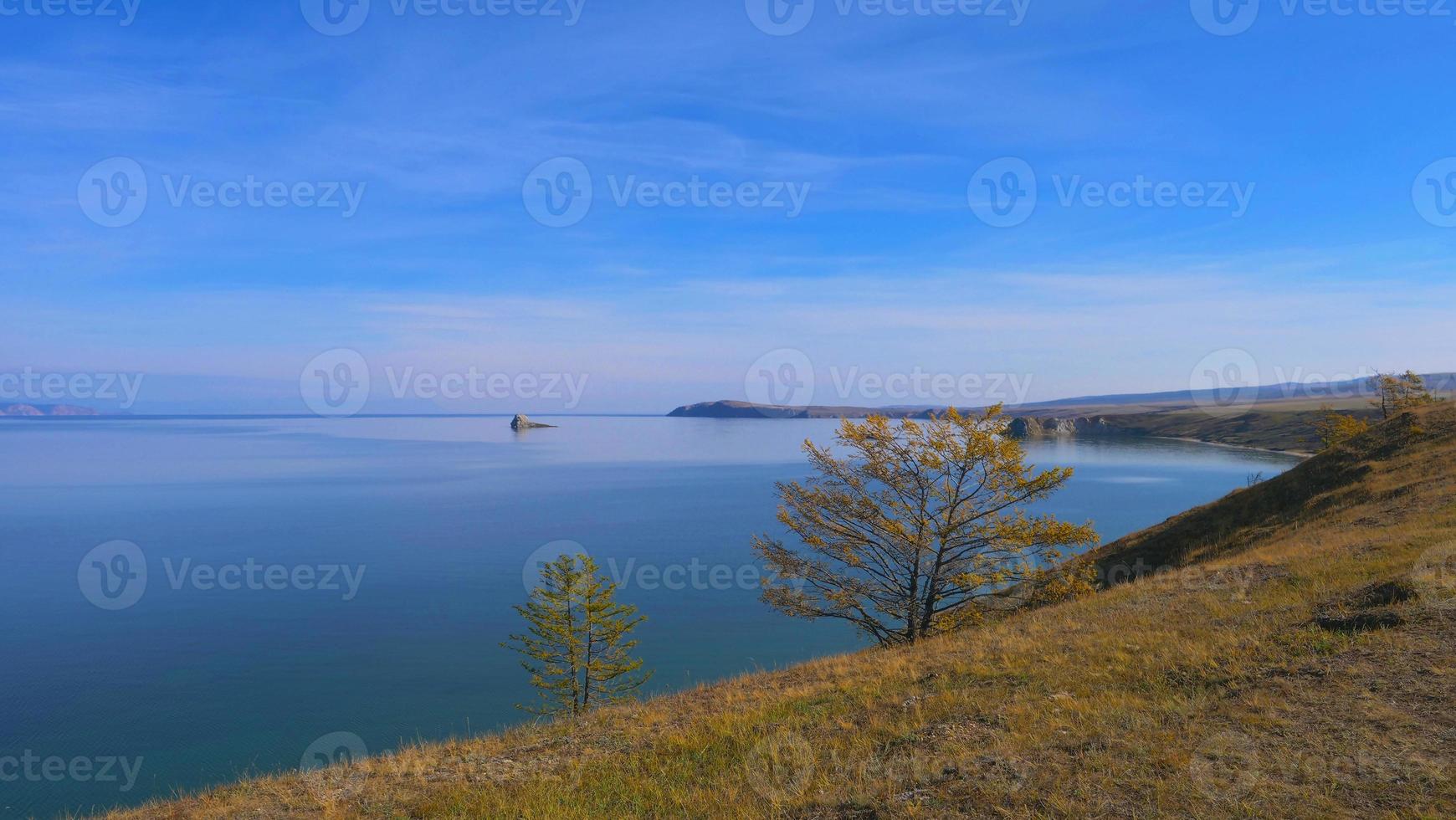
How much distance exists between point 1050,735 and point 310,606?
4314 centimetres

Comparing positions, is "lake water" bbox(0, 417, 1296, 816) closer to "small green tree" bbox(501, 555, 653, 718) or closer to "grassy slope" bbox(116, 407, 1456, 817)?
"small green tree" bbox(501, 555, 653, 718)

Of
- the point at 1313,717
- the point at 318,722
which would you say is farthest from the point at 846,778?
the point at 318,722

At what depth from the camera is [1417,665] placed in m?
9.04

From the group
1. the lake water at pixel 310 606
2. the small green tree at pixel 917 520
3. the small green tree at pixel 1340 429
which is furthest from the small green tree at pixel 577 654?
the small green tree at pixel 1340 429

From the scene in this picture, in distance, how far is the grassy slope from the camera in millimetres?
6906

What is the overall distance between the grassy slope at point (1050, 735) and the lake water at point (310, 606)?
1663 centimetres

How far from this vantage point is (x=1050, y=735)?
862 cm

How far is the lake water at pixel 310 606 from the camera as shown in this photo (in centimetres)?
2620

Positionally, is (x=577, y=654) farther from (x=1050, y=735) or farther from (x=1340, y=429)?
(x=1340, y=429)

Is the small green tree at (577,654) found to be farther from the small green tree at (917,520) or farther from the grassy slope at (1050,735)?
the grassy slope at (1050,735)

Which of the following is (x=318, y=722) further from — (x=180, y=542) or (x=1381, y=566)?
(x=180, y=542)

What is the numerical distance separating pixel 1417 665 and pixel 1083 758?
16.8ft

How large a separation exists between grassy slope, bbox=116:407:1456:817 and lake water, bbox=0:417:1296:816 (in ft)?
54.6

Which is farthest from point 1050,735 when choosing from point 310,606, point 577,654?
point 310,606
